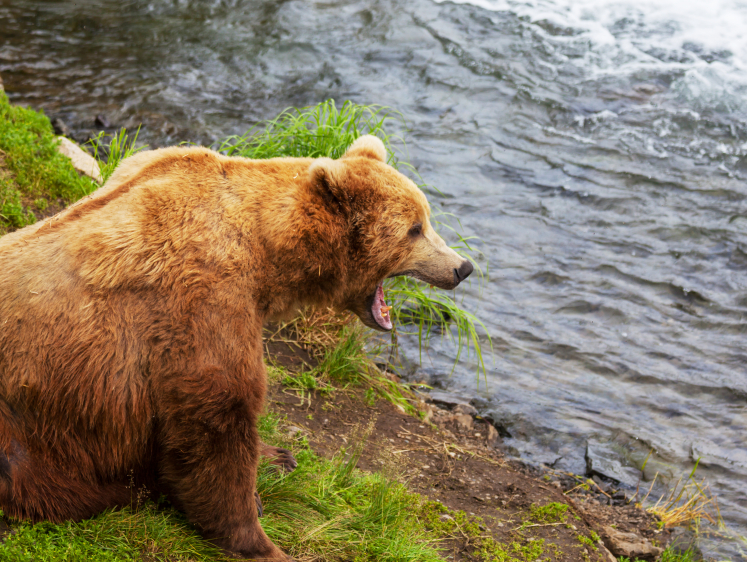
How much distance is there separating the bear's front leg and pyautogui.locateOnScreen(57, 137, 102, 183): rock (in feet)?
12.8

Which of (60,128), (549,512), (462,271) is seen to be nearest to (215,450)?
(462,271)

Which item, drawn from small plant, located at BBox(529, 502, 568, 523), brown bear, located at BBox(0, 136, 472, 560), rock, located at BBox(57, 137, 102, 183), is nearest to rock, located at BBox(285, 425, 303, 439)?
brown bear, located at BBox(0, 136, 472, 560)

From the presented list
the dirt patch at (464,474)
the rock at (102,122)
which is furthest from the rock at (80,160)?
the dirt patch at (464,474)

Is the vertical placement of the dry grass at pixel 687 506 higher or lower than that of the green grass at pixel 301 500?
lower

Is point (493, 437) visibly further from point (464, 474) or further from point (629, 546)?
point (629, 546)

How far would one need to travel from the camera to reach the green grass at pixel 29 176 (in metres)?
5.22

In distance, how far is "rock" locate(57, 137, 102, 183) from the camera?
6411 mm

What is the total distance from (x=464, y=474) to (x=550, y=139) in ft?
21.3

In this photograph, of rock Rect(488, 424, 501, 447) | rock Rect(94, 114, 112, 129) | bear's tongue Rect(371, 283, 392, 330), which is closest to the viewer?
bear's tongue Rect(371, 283, 392, 330)

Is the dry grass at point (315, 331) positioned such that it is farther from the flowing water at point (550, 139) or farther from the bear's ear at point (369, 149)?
the bear's ear at point (369, 149)

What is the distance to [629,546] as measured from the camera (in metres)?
4.52

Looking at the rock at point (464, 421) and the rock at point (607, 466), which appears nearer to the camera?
the rock at point (607, 466)

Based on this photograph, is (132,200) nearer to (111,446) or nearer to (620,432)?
(111,446)

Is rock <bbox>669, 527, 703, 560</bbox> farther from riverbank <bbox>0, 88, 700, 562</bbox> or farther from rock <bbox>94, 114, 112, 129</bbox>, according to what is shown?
rock <bbox>94, 114, 112, 129</bbox>
